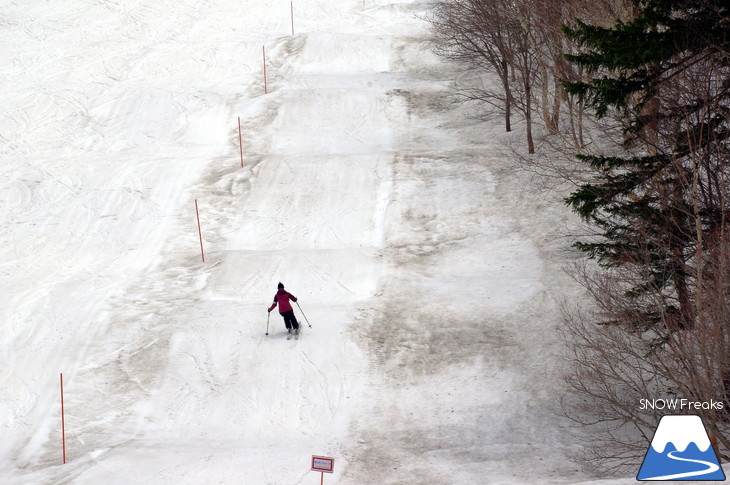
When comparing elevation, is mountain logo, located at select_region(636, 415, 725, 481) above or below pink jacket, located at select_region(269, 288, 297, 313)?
below

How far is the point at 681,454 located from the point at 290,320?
9.87 metres

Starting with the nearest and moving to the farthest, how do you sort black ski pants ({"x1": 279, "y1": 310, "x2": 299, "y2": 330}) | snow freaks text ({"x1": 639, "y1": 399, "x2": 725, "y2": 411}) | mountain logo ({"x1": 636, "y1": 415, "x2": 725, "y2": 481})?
1. mountain logo ({"x1": 636, "y1": 415, "x2": 725, "y2": 481})
2. snow freaks text ({"x1": 639, "y1": 399, "x2": 725, "y2": 411})
3. black ski pants ({"x1": 279, "y1": 310, "x2": 299, "y2": 330})

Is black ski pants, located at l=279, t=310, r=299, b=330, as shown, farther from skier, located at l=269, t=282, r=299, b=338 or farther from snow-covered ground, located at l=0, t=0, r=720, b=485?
snow-covered ground, located at l=0, t=0, r=720, b=485

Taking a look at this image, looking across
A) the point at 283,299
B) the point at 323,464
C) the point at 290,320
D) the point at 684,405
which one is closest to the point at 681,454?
the point at 684,405

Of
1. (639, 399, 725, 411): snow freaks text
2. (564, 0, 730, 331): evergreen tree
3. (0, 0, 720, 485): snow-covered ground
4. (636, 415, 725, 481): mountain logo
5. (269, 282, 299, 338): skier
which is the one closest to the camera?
(636, 415, 725, 481): mountain logo

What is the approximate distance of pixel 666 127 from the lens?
47.0 ft

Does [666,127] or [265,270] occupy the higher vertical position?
[666,127]

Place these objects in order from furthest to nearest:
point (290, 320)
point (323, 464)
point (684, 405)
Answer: point (290, 320) → point (684, 405) → point (323, 464)

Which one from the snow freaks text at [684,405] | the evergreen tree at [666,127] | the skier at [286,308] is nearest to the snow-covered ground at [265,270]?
the skier at [286,308]

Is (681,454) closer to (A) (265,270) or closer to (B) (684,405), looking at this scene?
(B) (684,405)

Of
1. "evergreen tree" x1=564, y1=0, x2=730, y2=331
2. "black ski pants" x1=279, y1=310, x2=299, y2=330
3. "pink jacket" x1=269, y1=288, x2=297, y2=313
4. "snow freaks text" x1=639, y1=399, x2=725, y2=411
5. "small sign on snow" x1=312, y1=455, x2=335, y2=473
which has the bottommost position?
"small sign on snow" x1=312, y1=455, x2=335, y2=473

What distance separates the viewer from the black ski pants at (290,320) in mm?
18734

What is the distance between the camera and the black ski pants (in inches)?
738

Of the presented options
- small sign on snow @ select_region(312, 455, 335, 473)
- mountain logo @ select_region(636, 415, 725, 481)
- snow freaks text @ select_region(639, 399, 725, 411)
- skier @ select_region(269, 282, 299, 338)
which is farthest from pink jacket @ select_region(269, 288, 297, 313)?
mountain logo @ select_region(636, 415, 725, 481)
